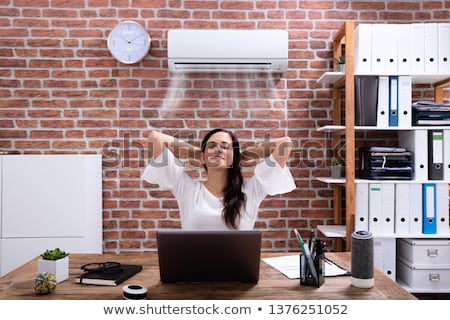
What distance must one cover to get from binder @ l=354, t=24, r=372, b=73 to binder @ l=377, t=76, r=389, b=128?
13 cm

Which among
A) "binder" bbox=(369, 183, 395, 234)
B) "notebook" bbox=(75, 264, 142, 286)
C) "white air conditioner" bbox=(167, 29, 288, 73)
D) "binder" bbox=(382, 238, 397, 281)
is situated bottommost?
"binder" bbox=(382, 238, 397, 281)

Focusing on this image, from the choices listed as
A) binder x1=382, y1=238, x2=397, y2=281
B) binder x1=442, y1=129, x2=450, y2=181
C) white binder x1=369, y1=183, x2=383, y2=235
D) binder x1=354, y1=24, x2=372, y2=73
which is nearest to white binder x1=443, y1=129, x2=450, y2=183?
binder x1=442, y1=129, x2=450, y2=181

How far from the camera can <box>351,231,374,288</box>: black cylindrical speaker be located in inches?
60.3

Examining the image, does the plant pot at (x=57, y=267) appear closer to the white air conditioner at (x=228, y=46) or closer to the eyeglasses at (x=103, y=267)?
the eyeglasses at (x=103, y=267)

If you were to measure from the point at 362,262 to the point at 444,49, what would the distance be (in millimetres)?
2128

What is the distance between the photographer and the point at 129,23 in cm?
325

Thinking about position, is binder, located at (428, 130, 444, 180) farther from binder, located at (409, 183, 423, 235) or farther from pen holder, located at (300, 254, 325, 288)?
pen holder, located at (300, 254, 325, 288)

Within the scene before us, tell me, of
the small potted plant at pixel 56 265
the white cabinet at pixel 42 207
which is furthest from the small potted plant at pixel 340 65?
the small potted plant at pixel 56 265

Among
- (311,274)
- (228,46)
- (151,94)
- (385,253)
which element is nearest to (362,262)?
(311,274)

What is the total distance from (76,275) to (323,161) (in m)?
2.22

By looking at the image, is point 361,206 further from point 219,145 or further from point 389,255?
point 219,145

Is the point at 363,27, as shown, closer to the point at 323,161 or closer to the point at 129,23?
the point at 323,161

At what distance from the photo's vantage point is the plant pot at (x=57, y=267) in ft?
5.20

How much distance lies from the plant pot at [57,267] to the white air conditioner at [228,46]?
6.30 ft
